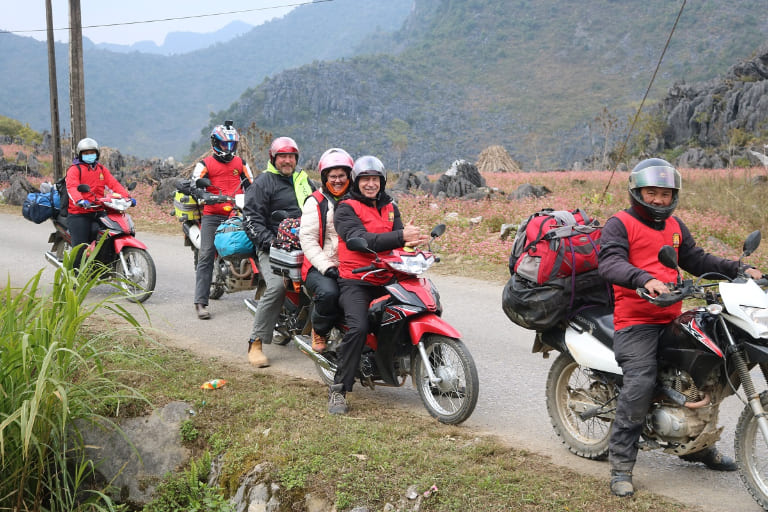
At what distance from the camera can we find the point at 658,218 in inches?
165

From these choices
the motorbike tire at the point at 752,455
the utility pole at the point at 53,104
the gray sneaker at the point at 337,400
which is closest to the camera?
the motorbike tire at the point at 752,455

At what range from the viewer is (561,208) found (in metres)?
17.1

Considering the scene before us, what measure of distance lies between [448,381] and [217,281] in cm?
470

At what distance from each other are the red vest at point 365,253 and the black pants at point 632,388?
193cm

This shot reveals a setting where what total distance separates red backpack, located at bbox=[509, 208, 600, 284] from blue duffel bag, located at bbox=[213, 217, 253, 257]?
3764 millimetres

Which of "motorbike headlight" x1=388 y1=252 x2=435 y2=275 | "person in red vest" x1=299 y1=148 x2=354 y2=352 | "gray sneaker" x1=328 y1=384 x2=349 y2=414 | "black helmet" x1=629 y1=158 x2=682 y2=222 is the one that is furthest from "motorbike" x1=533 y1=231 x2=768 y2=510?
"person in red vest" x1=299 y1=148 x2=354 y2=352

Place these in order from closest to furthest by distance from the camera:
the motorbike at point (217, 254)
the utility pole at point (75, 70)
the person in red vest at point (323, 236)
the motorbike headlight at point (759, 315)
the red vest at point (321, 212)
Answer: the motorbike headlight at point (759, 315) → the person in red vest at point (323, 236) → the red vest at point (321, 212) → the motorbike at point (217, 254) → the utility pole at point (75, 70)

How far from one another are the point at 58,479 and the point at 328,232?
2565 millimetres

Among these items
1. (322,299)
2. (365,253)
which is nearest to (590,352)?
(365,253)

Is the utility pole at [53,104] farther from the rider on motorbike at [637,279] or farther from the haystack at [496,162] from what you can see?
the rider on motorbike at [637,279]

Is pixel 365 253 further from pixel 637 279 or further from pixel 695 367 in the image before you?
pixel 695 367

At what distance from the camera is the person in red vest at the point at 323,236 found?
5723mm

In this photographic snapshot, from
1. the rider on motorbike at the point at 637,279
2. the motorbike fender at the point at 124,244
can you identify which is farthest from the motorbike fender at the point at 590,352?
the motorbike fender at the point at 124,244

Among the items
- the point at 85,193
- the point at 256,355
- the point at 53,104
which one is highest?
the point at 53,104
